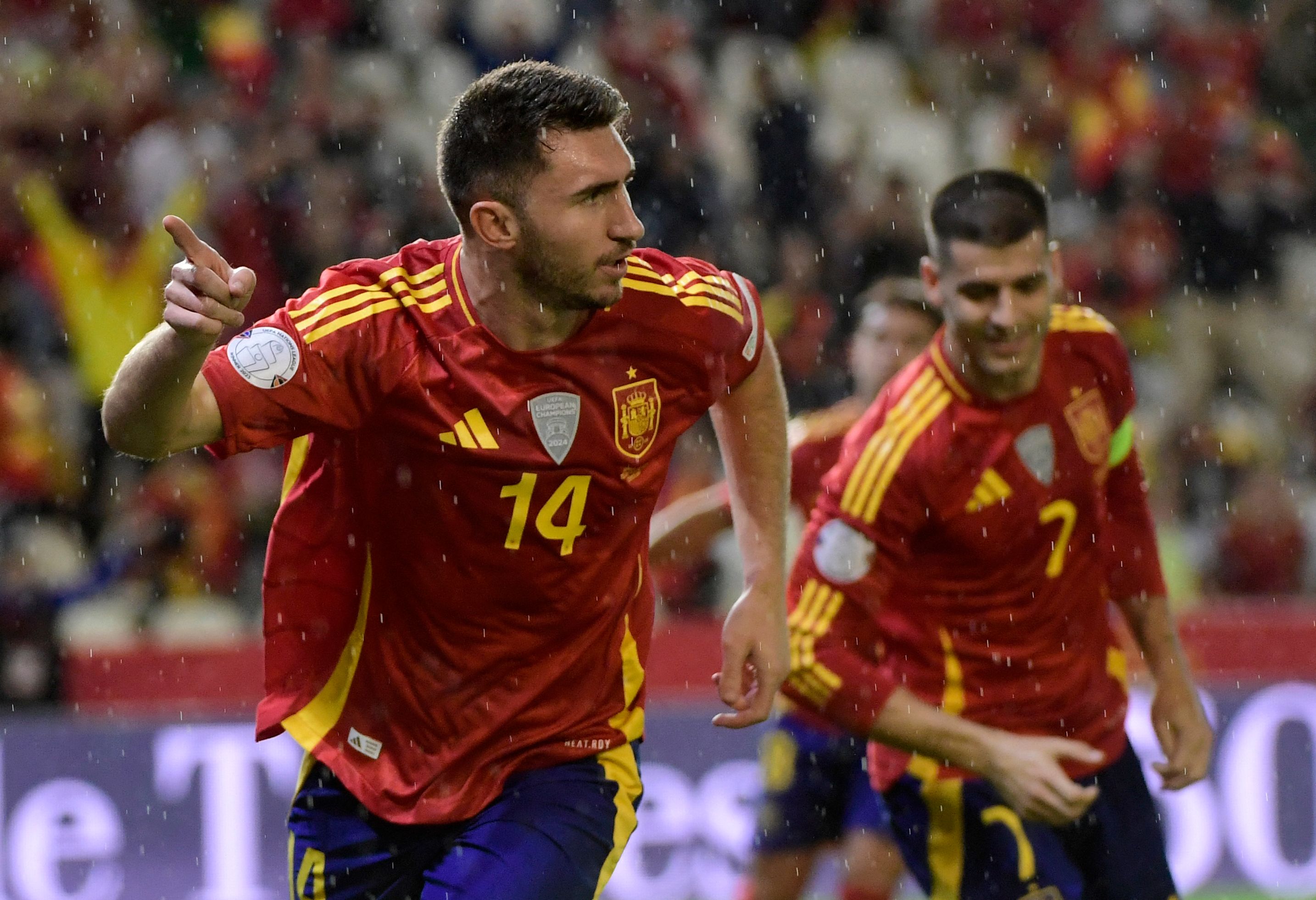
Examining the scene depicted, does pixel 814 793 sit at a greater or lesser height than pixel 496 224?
lesser

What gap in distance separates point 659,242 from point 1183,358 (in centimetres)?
356

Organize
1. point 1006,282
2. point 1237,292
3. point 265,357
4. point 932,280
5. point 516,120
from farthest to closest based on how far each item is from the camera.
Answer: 1. point 1237,292
2. point 932,280
3. point 1006,282
4. point 516,120
5. point 265,357

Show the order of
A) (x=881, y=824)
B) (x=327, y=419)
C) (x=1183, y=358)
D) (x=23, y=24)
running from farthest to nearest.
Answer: (x=1183, y=358) < (x=23, y=24) < (x=881, y=824) < (x=327, y=419)

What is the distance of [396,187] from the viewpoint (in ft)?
31.9

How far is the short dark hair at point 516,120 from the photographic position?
11.5 ft

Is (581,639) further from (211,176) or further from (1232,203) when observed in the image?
(1232,203)

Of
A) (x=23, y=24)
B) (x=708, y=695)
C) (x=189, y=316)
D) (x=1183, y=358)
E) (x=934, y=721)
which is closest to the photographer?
(x=189, y=316)

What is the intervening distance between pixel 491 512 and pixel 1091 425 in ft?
5.35

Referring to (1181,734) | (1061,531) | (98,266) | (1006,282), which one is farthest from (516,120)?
(98,266)

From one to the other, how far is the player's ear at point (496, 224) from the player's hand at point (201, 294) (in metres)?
0.68

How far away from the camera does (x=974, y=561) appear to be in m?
4.43

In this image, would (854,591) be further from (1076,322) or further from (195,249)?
(195,249)

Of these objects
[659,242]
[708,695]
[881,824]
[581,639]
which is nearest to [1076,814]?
[581,639]

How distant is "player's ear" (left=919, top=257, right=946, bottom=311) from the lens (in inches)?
186
